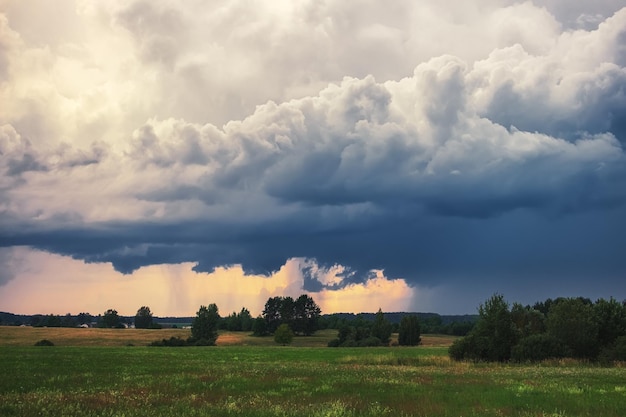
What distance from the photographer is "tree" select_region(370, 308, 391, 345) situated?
6528 inches

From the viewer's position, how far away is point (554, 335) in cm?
6372

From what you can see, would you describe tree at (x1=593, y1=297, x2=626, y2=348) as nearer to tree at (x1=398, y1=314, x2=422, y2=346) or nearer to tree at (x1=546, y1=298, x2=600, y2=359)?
tree at (x1=546, y1=298, x2=600, y2=359)

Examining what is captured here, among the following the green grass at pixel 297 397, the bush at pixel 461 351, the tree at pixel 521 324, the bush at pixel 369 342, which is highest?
the tree at pixel 521 324

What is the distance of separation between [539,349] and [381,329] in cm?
10815

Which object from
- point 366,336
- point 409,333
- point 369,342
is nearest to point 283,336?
point 369,342

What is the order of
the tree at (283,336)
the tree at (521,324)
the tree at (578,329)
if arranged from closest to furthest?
1. the tree at (578,329)
2. the tree at (521,324)
3. the tree at (283,336)

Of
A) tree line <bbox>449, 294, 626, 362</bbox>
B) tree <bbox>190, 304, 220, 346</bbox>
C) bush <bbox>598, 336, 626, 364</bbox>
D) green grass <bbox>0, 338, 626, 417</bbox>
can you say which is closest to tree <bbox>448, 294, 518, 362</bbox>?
tree line <bbox>449, 294, 626, 362</bbox>

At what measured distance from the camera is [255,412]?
1911 centimetres

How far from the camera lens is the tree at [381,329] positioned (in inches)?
6528

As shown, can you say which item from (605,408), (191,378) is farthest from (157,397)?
(605,408)

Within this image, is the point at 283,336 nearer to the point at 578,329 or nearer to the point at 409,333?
the point at 409,333

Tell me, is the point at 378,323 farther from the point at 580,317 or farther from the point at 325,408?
the point at 325,408

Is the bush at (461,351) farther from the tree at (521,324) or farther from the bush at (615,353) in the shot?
the bush at (615,353)

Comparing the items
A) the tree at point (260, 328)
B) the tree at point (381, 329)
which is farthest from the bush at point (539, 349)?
the tree at point (260, 328)
